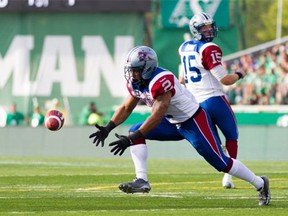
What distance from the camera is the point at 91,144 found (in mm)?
21859

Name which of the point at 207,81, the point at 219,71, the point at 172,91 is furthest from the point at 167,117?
the point at 207,81

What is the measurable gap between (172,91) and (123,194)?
1.68 metres

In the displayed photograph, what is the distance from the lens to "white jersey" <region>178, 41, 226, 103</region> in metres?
11.7

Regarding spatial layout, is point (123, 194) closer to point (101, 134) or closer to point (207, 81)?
point (101, 134)

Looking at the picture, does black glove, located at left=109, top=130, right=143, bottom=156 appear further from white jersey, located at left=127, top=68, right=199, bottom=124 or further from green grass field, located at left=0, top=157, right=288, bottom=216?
green grass field, located at left=0, top=157, right=288, bottom=216

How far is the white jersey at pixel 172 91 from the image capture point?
9688 millimetres

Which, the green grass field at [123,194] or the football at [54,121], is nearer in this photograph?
the green grass field at [123,194]

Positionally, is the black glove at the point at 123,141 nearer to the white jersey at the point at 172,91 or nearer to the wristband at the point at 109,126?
the white jersey at the point at 172,91

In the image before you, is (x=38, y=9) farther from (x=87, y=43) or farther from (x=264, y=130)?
(x=264, y=130)

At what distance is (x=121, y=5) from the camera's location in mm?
27297

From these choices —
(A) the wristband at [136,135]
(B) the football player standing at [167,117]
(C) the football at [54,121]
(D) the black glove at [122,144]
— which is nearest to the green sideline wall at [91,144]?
(C) the football at [54,121]

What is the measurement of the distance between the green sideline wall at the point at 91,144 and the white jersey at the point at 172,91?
420 inches

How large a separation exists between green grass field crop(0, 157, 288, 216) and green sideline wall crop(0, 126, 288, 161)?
418 cm

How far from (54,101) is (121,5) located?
313 cm
